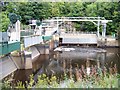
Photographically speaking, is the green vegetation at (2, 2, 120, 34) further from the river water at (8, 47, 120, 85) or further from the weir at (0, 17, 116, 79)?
the river water at (8, 47, 120, 85)

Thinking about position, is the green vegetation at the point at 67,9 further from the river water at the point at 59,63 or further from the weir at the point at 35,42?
the river water at the point at 59,63

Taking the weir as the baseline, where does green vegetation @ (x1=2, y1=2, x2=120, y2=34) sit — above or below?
above

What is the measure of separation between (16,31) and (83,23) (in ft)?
15.3

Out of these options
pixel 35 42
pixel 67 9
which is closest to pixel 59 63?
pixel 35 42

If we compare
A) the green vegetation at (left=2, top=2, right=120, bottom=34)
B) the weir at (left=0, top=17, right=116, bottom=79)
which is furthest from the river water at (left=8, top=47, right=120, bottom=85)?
the green vegetation at (left=2, top=2, right=120, bottom=34)

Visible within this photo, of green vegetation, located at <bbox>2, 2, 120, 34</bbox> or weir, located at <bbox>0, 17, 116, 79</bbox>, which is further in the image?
weir, located at <bbox>0, 17, 116, 79</bbox>

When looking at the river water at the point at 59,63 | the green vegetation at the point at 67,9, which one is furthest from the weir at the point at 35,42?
the green vegetation at the point at 67,9

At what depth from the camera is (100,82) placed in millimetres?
1455

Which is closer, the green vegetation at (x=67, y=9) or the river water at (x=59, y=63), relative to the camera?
the green vegetation at (x=67, y=9)

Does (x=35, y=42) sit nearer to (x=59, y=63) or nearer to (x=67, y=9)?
(x=59, y=63)

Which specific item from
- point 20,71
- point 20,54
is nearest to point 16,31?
point 20,54

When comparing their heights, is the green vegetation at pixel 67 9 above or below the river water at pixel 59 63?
above

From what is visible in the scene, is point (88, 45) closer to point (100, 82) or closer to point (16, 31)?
point (16, 31)

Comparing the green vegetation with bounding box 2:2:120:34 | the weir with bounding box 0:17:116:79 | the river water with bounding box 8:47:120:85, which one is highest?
the green vegetation with bounding box 2:2:120:34
